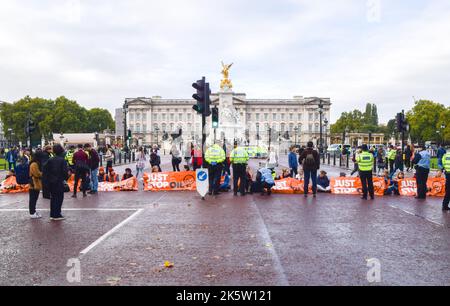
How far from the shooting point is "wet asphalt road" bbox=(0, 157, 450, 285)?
5.91 m

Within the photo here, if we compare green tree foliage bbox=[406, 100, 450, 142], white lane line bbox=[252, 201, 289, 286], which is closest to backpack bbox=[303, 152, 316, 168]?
white lane line bbox=[252, 201, 289, 286]

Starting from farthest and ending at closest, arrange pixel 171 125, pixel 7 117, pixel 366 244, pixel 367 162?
pixel 171 125 < pixel 7 117 < pixel 367 162 < pixel 366 244

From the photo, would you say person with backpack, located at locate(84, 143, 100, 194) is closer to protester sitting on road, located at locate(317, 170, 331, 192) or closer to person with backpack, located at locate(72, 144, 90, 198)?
person with backpack, located at locate(72, 144, 90, 198)

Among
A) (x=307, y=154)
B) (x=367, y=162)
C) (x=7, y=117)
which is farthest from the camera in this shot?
(x=7, y=117)

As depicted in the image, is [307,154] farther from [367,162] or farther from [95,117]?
[95,117]

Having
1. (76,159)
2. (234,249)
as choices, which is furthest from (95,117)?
(234,249)

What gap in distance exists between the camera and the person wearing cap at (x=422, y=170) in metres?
14.3

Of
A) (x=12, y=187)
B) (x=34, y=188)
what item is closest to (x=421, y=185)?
(x=34, y=188)

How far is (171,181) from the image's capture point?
1753 cm

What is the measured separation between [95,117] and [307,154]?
130504mm

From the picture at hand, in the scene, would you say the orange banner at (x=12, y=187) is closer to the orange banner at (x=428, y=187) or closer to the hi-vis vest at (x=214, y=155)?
the hi-vis vest at (x=214, y=155)

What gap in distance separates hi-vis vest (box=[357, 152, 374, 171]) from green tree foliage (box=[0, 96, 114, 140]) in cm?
10181

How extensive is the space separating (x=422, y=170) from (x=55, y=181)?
1077cm

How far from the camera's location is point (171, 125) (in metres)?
150
